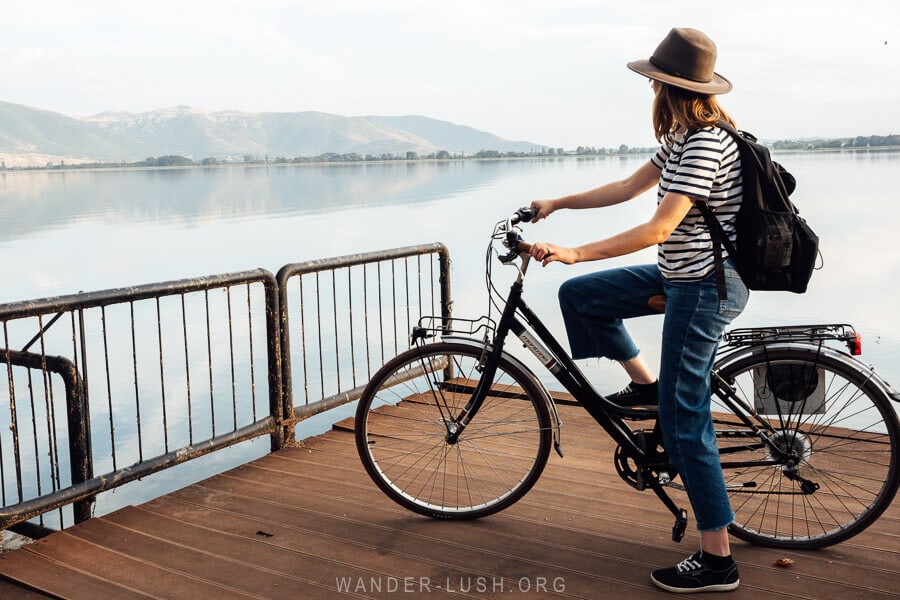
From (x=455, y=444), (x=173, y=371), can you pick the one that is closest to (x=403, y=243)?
(x=173, y=371)

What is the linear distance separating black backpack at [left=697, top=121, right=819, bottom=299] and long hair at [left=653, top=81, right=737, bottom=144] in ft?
0.20

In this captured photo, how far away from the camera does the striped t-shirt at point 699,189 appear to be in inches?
106

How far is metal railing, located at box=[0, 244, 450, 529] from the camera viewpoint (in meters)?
3.95

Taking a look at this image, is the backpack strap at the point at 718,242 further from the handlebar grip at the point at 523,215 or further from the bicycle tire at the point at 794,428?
the handlebar grip at the point at 523,215

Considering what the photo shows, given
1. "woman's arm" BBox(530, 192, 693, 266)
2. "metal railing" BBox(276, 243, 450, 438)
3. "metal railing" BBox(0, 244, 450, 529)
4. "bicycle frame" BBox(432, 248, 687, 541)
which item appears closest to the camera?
"woman's arm" BBox(530, 192, 693, 266)

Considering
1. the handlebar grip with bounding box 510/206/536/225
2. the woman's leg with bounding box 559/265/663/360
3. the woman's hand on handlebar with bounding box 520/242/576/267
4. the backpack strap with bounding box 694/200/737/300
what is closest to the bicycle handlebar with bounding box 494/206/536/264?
the handlebar grip with bounding box 510/206/536/225

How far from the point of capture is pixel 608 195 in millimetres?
3430

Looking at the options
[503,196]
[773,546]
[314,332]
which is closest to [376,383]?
[773,546]

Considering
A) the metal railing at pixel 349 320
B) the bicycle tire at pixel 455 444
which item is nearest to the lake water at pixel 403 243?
the metal railing at pixel 349 320

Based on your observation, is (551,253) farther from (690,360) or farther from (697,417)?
(697,417)

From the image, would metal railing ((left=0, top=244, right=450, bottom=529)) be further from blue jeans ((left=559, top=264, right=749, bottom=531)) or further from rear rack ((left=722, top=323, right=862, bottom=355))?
rear rack ((left=722, top=323, right=862, bottom=355))

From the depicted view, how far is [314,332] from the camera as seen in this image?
2420 centimetres

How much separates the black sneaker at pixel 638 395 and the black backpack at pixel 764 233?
22.3 inches

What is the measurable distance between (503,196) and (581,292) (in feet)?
222
